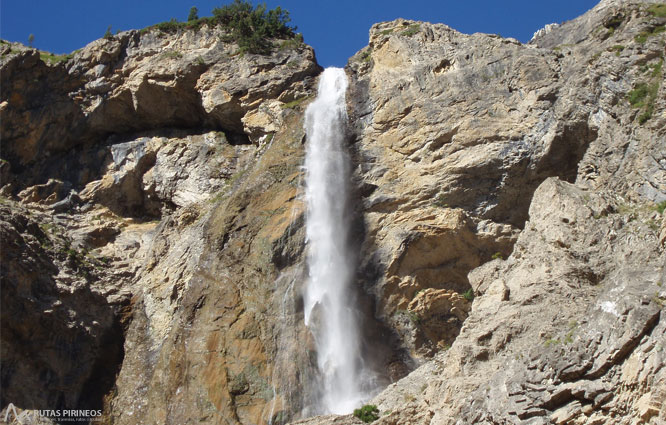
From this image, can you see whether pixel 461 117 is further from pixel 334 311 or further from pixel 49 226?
pixel 49 226

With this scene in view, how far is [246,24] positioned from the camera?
2766 centimetres

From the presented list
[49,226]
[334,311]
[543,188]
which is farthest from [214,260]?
[543,188]

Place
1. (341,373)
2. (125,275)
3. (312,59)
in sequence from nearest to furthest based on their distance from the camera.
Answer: (341,373) → (125,275) → (312,59)

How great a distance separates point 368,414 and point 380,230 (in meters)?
6.80

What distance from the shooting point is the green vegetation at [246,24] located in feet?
89.5

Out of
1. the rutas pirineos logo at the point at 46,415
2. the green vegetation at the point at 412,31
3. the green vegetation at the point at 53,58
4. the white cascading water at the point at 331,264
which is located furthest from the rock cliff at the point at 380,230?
the green vegetation at the point at 53,58

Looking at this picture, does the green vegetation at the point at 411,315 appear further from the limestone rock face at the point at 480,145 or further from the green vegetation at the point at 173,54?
the green vegetation at the point at 173,54

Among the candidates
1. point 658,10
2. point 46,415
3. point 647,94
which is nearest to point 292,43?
point 658,10

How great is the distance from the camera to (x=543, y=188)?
15.8m

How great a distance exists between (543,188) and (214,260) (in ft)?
31.5

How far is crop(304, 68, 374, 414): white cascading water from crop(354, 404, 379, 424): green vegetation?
80.4 inches

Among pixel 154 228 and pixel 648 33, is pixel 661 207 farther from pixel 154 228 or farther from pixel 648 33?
pixel 154 228

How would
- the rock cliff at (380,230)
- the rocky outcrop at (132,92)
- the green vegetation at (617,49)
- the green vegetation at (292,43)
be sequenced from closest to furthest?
1. the rock cliff at (380,230)
2. the green vegetation at (617,49)
3. the rocky outcrop at (132,92)
4. the green vegetation at (292,43)

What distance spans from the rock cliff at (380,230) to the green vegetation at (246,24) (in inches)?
51.3
